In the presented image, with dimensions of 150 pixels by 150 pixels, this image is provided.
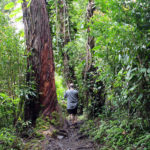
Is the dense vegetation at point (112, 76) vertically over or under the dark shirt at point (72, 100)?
over

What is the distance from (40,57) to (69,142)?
298 centimetres

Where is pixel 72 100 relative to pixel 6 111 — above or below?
below

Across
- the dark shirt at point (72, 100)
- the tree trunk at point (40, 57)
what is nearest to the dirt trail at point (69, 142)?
the tree trunk at point (40, 57)

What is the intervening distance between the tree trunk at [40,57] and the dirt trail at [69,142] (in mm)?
875

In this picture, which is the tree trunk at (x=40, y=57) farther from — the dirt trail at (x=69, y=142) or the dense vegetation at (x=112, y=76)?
the dirt trail at (x=69, y=142)

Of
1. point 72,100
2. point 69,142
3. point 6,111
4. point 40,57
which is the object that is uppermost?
point 40,57

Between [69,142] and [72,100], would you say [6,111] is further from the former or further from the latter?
[72,100]

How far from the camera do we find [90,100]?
24.8ft

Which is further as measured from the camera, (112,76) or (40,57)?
(40,57)

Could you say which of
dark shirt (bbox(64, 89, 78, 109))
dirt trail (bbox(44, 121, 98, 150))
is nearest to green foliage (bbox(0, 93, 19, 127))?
dirt trail (bbox(44, 121, 98, 150))

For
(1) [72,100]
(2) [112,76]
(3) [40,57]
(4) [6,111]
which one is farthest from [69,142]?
(3) [40,57]

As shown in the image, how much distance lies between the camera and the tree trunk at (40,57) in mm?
6301

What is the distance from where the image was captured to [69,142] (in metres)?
5.71

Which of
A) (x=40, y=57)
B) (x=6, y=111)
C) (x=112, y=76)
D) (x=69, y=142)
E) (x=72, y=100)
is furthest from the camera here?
(x=72, y=100)
